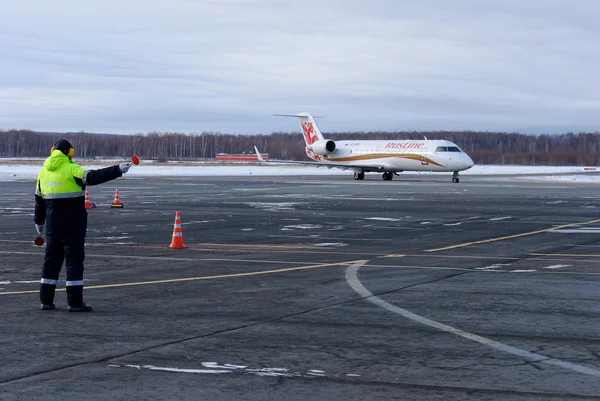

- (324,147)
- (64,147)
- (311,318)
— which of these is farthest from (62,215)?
(324,147)

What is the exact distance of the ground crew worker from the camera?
1020cm

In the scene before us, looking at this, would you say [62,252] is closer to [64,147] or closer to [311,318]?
[64,147]

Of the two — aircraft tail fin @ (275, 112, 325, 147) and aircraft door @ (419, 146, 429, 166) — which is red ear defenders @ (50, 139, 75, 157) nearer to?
aircraft door @ (419, 146, 429, 166)

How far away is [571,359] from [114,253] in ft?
34.8

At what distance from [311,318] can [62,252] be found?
10.1 feet

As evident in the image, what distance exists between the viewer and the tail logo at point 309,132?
72.4 m

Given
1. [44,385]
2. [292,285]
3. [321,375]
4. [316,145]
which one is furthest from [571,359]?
[316,145]

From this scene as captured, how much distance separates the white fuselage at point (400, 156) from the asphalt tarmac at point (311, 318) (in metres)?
37.2

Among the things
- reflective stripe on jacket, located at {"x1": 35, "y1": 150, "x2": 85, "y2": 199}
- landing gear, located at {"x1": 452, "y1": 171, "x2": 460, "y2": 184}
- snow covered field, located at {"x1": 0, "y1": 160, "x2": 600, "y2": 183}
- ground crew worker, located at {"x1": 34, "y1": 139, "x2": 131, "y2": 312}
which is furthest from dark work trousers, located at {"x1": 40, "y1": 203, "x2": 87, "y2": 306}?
snow covered field, located at {"x1": 0, "y1": 160, "x2": 600, "y2": 183}

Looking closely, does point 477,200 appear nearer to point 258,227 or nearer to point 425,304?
point 258,227

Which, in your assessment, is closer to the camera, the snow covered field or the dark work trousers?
the dark work trousers

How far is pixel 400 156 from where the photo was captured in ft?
200

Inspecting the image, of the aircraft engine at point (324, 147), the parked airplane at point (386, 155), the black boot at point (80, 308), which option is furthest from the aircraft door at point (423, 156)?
the black boot at point (80, 308)

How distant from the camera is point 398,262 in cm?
1525
